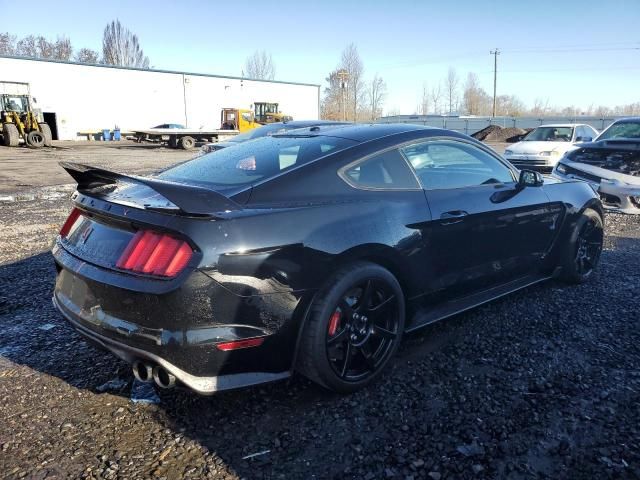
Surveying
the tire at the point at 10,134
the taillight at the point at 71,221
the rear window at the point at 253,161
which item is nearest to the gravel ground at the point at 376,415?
the taillight at the point at 71,221

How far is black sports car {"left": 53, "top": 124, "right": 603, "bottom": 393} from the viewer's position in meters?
2.23

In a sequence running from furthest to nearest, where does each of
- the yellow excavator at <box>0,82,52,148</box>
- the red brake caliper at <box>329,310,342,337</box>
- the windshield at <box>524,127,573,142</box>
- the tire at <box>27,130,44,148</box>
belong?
the tire at <box>27,130,44,148</box> < the yellow excavator at <box>0,82,52,148</box> < the windshield at <box>524,127,573,142</box> < the red brake caliper at <box>329,310,342,337</box>

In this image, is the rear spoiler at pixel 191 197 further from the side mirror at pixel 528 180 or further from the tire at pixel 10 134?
the tire at pixel 10 134

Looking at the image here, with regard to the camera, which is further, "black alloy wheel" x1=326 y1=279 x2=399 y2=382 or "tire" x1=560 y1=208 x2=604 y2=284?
"tire" x1=560 y1=208 x2=604 y2=284

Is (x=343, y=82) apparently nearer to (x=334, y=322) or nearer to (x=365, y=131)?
(x=365, y=131)

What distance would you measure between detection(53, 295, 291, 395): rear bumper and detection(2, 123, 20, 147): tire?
2710 centimetres

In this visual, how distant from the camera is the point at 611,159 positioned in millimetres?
7969

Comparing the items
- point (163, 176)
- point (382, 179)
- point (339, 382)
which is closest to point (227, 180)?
point (163, 176)

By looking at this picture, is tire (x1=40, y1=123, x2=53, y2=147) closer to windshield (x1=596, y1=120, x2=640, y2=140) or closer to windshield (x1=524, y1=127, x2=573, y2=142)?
windshield (x1=524, y1=127, x2=573, y2=142)

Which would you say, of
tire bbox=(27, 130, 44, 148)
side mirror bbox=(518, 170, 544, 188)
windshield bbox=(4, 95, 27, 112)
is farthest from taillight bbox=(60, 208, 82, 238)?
windshield bbox=(4, 95, 27, 112)

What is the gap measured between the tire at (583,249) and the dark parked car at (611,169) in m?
2.81

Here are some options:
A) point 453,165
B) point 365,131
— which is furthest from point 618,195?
point 365,131

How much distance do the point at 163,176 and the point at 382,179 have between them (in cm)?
146

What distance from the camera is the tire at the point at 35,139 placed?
25672 mm
